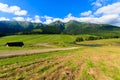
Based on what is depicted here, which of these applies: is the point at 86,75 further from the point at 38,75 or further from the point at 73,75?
the point at 38,75

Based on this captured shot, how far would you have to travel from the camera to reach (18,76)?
16.5 m

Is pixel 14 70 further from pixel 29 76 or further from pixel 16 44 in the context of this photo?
pixel 16 44

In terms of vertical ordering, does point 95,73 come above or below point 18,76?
below

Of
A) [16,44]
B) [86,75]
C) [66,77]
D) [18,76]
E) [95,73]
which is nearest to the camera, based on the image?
[18,76]

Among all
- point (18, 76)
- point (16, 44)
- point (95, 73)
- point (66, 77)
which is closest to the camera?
point (18, 76)

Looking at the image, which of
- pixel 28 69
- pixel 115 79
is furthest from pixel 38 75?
pixel 115 79

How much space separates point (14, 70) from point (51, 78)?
384 centimetres

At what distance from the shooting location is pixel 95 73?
69.7 ft

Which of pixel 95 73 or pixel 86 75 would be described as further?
pixel 95 73

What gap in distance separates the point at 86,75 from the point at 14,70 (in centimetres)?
758

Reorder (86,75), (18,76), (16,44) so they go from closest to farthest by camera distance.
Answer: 1. (18,76)
2. (86,75)
3. (16,44)

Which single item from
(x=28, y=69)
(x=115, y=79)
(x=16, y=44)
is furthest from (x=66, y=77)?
(x=16, y=44)

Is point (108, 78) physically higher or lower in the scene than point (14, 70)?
lower

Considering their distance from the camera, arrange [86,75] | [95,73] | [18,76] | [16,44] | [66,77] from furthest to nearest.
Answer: [16,44] < [95,73] < [86,75] < [66,77] < [18,76]
